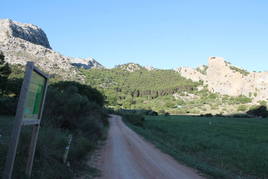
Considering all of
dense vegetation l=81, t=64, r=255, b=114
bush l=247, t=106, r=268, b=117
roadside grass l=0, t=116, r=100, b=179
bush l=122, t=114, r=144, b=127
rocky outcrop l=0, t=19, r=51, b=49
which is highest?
rocky outcrop l=0, t=19, r=51, b=49

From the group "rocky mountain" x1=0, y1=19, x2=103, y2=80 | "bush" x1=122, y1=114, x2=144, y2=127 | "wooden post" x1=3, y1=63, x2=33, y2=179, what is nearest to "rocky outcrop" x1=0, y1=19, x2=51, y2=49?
"rocky mountain" x1=0, y1=19, x2=103, y2=80

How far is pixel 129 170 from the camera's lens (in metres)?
10.2

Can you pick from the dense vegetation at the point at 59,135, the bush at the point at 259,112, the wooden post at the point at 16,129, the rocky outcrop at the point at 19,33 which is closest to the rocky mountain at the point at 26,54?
the rocky outcrop at the point at 19,33

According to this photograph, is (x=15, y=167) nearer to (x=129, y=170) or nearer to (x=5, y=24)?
(x=129, y=170)

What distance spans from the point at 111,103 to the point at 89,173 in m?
124

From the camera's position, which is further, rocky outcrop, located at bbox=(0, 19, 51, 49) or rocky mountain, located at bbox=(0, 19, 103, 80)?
rocky outcrop, located at bbox=(0, 19, 51, 49)

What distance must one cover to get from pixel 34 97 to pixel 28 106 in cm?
38

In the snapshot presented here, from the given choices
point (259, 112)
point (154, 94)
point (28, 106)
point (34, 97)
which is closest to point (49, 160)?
point (34, 97)

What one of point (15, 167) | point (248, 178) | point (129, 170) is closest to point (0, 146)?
point (15, 167)

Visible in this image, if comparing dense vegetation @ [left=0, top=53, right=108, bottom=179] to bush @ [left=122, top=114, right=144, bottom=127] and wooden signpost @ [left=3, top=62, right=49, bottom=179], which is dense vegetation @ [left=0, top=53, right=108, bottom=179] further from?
bush @ [left=122, top=114, right=144, bottom=127]

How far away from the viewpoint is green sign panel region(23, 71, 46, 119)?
4.73 m

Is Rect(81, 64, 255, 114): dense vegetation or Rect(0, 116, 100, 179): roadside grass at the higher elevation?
Rect(81, 64, 255, 114): dense vegetation

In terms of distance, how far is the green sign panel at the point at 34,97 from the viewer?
473 centimetres

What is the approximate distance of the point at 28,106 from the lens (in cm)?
477
